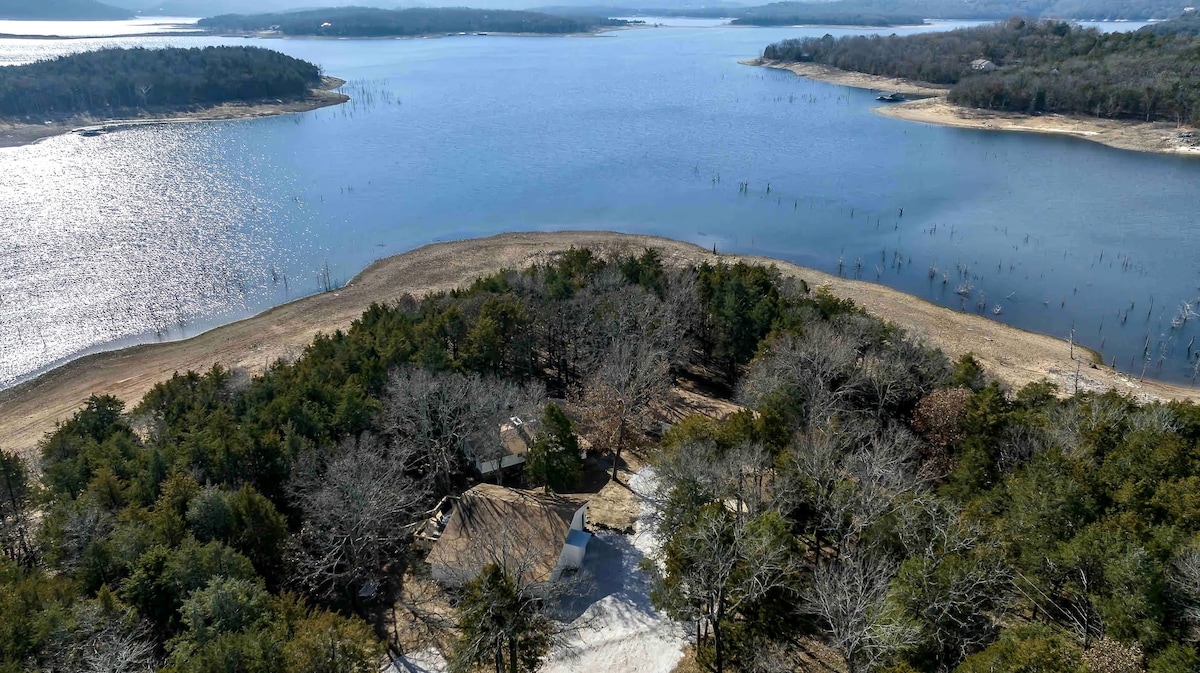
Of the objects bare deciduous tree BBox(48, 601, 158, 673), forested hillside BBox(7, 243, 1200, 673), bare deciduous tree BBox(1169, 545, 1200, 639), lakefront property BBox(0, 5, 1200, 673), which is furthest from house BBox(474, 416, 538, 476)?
bare deciduous tree BBox(1169, 545, 1200, 639)

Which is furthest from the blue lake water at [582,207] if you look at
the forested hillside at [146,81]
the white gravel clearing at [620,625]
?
the white gravel clearing at [620,625]

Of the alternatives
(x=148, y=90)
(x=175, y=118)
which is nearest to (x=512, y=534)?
(x=175, y=118)

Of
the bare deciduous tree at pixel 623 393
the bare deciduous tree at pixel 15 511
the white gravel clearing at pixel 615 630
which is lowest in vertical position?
the white gravel clearing at pixel 615 630

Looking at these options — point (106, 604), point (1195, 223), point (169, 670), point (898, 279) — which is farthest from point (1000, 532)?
point (1195, 223)

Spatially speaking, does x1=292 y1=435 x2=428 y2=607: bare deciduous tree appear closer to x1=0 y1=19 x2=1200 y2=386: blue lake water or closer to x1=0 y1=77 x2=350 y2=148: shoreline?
x1=0 y1=19 x2=1200 y2=386: blue lake water

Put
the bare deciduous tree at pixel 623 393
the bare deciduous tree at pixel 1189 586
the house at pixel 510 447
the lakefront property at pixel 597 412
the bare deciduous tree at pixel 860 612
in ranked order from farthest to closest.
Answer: the bare deciduous tree at pixel 623 393 < the house at pixel 510 447 < the lakefront property at pixel 597 412 < the bare deciduous tree at pixel 860 612 < the bare deciduous tree at pixel 1189 586

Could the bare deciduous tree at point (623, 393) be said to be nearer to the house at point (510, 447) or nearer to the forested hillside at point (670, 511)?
the forested hillside at point (670, 511)

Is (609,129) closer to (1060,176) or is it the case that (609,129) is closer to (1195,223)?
(1060,176)
